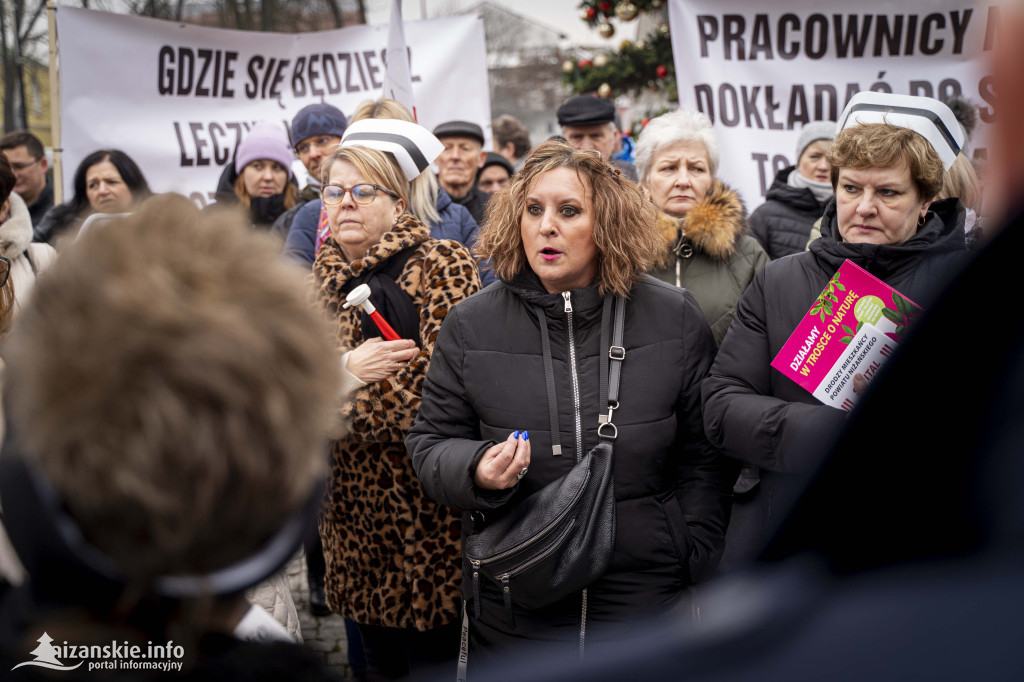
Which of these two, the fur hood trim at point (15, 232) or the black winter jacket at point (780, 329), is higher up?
the fur hood trim at point (15, 232)

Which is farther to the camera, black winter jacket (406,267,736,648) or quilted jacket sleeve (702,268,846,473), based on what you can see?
black winter jacket (406,267,736,648)

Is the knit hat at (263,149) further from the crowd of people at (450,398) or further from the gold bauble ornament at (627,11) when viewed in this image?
the gold bauble ornament at (627,11)

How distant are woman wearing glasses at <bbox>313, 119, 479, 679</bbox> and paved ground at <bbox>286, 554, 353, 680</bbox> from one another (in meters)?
0.80

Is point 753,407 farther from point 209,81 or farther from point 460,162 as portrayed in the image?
point 209,81

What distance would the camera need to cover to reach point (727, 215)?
342 centimetres

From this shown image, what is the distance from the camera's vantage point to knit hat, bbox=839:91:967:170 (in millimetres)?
2523

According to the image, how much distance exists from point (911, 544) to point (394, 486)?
2.35 metres

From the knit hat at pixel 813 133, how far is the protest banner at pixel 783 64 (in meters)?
0.46

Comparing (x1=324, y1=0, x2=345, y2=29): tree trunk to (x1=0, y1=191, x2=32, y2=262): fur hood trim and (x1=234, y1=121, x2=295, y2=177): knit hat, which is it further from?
(x1=0, y1=191, x2=32, y2=262): fur hood trim

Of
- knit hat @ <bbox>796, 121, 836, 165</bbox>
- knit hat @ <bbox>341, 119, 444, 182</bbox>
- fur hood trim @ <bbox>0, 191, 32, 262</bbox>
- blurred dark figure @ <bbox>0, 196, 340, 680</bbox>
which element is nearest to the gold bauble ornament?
knit hat @ <bbox>796, 121, 836, 165</bbox>

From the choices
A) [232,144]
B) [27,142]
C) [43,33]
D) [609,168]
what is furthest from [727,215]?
[43,33]

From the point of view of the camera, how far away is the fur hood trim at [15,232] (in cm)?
315

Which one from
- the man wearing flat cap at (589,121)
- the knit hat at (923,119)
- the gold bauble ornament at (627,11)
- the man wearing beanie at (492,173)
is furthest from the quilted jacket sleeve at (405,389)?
the gold bauble ornament at (627,11)

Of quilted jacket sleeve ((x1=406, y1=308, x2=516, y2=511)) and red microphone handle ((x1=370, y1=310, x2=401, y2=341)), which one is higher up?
red microphone handle ((x1=370, y1=310, x2=401, y2=341))
